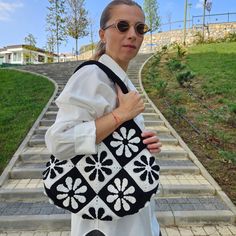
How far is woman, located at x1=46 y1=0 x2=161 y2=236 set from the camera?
38.9 inches

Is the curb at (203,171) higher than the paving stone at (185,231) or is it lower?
higher

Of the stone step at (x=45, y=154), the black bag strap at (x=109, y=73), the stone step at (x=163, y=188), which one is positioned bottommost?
the stone step at (x=163, y=188)

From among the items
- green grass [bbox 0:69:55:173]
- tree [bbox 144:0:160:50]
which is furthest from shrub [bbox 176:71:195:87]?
tree [bbox 144:0:160:50]

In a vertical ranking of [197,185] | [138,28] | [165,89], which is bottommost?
[197,185]

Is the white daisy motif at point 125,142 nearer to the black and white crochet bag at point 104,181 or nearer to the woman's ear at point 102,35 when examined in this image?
the black and white crochet bag at point 104,181

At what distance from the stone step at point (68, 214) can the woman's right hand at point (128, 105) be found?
272cm

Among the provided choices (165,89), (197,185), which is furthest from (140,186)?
(165,89)

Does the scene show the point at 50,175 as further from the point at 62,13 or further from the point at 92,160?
the point at 62,13

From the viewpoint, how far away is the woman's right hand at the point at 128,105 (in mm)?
1039

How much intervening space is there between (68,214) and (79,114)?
2.87m

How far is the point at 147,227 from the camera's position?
1156mm

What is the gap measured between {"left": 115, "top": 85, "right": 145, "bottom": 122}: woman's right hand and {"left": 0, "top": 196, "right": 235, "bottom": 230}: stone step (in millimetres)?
2723

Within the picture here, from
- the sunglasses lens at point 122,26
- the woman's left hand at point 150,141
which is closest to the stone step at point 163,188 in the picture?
the woman's left hand at point 150,141

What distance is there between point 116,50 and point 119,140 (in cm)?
34
